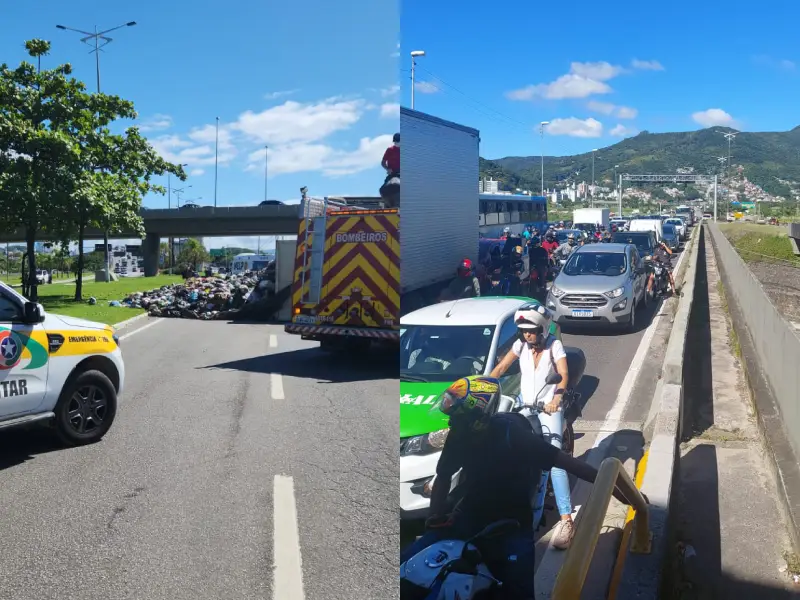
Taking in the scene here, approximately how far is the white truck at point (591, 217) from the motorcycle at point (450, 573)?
113 cm

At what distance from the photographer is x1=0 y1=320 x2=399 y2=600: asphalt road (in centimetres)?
438

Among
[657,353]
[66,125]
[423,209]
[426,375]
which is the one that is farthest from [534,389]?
[66,125]

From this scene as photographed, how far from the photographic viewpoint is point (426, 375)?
1.56m

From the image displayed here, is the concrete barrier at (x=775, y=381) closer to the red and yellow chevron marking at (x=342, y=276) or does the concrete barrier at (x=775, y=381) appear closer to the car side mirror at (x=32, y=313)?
the red and yellow chevron marking at (x=342, y=276)

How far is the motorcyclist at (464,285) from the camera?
169 cm

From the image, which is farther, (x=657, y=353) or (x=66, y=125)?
(x=66, y=125)

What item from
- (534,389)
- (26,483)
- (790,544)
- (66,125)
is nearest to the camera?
(534,389)

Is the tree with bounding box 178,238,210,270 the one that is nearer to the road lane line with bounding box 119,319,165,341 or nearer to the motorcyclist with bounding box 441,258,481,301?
the road lane line with bounding box 119,319,165,341

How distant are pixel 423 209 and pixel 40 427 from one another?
7.70 meters

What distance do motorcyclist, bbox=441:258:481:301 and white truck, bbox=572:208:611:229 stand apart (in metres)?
0.68

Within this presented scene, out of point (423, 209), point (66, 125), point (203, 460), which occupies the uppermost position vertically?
point (66, 125)

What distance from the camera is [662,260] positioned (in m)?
2.69

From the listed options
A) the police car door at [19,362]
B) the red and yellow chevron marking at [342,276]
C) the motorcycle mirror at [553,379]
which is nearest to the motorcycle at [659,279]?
the motorcycle mirror at [553,379]

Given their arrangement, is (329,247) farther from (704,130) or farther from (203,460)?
(704,130)
